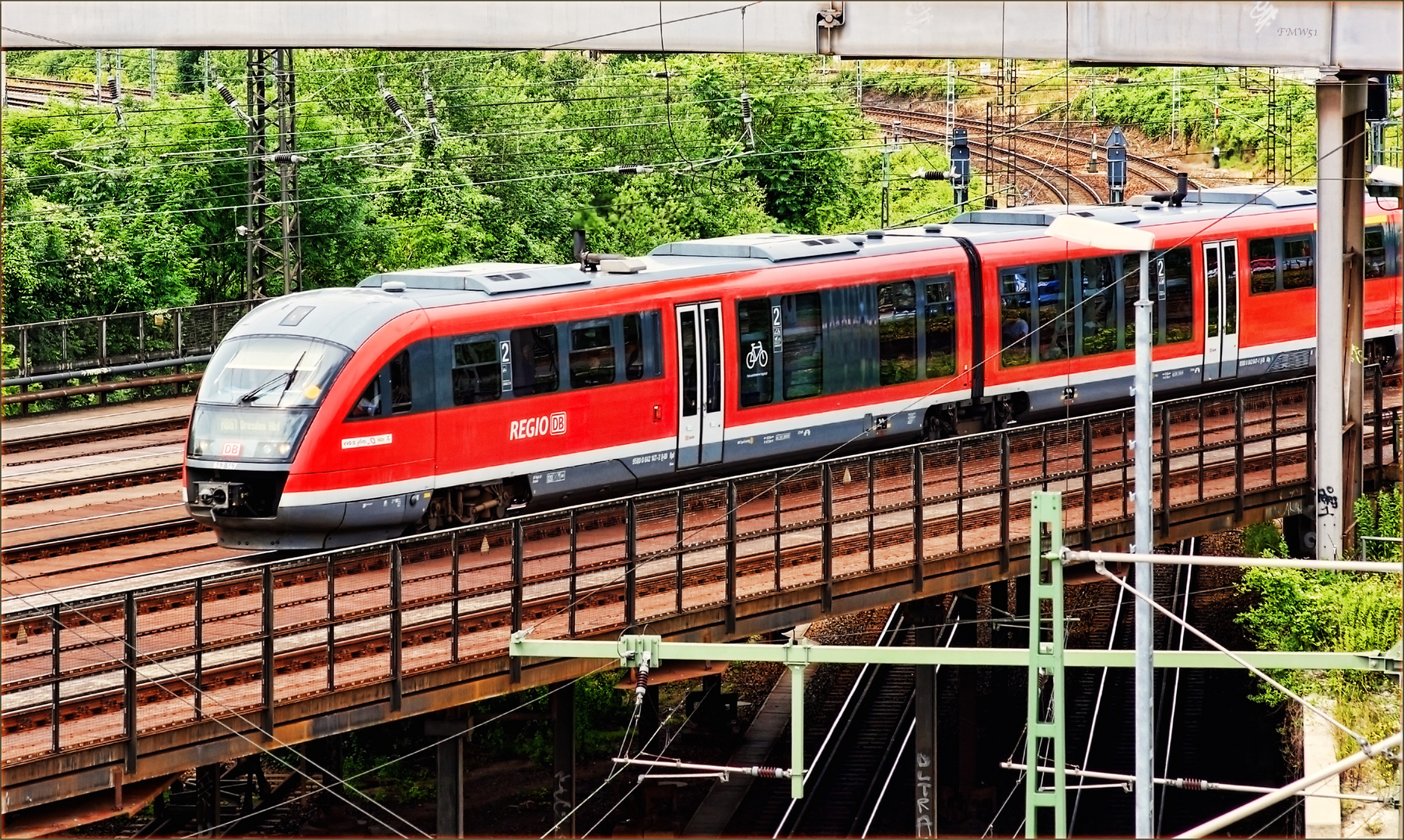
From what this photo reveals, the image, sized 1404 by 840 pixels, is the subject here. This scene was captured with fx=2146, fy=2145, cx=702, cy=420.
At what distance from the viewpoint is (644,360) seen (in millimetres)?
22969

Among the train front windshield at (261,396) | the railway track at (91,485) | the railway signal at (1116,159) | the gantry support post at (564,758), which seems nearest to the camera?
the train front windshield at (261,396)

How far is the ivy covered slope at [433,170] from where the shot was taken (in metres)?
38.1

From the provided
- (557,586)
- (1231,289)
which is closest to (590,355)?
Answer: (557,586)

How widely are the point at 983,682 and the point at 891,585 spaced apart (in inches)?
406

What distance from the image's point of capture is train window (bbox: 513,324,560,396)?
21.8m

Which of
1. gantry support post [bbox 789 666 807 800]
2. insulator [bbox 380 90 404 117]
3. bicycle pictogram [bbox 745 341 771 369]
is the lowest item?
gantry support post [bbox 789 666 807 800]

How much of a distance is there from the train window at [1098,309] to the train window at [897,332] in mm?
2785

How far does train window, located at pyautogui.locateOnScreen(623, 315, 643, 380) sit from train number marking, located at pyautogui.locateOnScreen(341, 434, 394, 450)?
3.10 metres

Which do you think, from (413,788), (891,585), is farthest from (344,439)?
(413,788)

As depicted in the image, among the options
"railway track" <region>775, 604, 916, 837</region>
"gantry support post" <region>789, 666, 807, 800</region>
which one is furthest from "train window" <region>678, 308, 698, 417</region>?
"gantry support post" <region>789, 666, 807, 800</region>

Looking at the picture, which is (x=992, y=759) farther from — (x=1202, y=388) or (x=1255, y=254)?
(x=1255, y=254)

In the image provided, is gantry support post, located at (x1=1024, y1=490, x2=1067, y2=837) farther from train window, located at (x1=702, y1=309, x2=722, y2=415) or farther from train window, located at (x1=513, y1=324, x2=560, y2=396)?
train window, located at (x1=702, y1=309, x2=722, y2=415)

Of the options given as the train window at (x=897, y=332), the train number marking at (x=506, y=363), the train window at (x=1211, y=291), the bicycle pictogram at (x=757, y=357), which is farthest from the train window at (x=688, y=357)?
the train window at (x=1211, y=291)

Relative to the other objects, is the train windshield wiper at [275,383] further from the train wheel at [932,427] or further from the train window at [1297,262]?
the train window at [1297,262]
